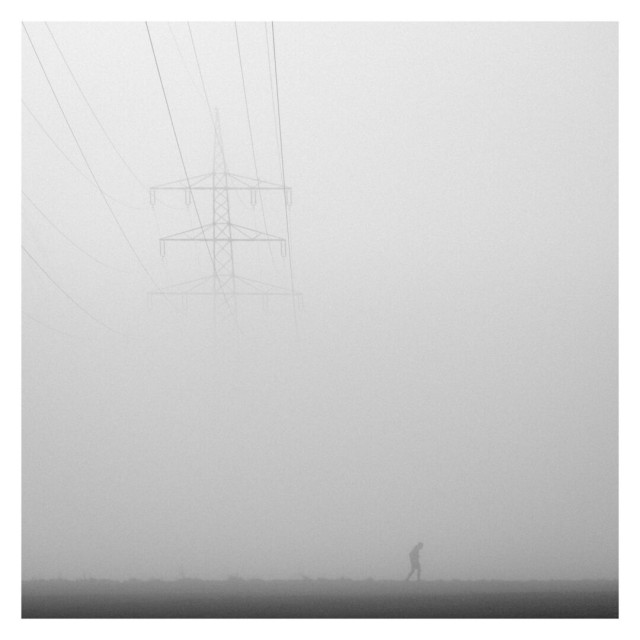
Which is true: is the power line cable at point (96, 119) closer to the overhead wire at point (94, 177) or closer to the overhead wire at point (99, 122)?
the overhead wire at point (99, 122)

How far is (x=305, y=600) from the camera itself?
927 centimetres

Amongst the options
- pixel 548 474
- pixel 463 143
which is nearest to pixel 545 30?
pixel 463 143

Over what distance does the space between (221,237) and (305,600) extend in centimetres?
317

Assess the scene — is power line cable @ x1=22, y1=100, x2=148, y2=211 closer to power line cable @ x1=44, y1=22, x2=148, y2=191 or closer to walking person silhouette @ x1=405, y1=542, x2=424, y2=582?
power line cable @ x1=44, y1=22, x2=148, y2=191

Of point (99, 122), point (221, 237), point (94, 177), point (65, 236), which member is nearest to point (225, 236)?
point (221, 237)

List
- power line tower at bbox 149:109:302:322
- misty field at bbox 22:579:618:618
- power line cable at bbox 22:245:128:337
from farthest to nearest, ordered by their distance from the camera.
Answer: power line tower at bbox 149:109:302:322, power line cable at bbox 22:245:128:337, misty field at bbox 22:579:618:618

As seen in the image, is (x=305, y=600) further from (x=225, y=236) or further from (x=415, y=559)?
(x=225, y=236)

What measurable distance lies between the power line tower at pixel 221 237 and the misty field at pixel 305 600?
2.33 m

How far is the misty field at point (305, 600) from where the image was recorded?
9.06 m

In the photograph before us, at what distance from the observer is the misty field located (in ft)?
29.7

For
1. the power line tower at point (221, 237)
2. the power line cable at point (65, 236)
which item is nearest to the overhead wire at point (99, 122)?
the power line tower at point (221, 237)

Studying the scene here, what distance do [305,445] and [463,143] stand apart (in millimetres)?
2963

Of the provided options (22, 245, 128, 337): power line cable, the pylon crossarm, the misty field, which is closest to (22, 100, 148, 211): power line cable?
the pylon crossarm

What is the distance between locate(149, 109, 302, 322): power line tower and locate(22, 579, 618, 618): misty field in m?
2.33
